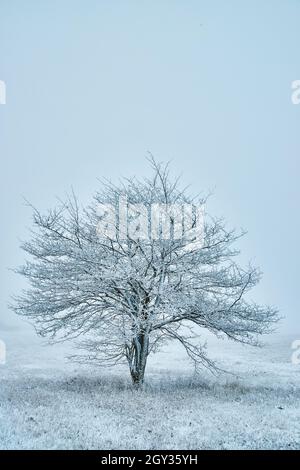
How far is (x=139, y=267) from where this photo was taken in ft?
39.7

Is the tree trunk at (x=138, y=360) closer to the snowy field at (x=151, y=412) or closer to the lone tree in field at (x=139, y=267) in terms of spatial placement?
the lone tree in field at (x=139, y=267)

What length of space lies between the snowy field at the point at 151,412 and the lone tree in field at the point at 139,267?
4.84 feet

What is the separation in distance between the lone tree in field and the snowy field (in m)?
1.48

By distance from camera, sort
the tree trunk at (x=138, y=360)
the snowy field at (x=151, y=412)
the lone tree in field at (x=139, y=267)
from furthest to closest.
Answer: the tree trunk at (x=138, y=360) < the lone tree in field at (x=139, y=267) < the snowy field at (x=151, y=412)

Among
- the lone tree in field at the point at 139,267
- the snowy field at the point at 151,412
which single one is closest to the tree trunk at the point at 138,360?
the lone tree in field at the point at 139,267

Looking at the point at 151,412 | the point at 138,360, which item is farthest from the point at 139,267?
the point at 151,412

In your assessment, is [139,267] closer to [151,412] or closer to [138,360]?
[138,360]

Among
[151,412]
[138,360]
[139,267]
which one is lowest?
[151,412]

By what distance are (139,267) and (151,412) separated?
13.8 ft

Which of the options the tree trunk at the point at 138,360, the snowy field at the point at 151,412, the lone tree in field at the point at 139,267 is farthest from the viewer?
the tree trunk at the point at 138,360

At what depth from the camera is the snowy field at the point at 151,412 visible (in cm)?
763

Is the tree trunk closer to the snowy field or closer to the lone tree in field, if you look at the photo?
the lone tree in field
